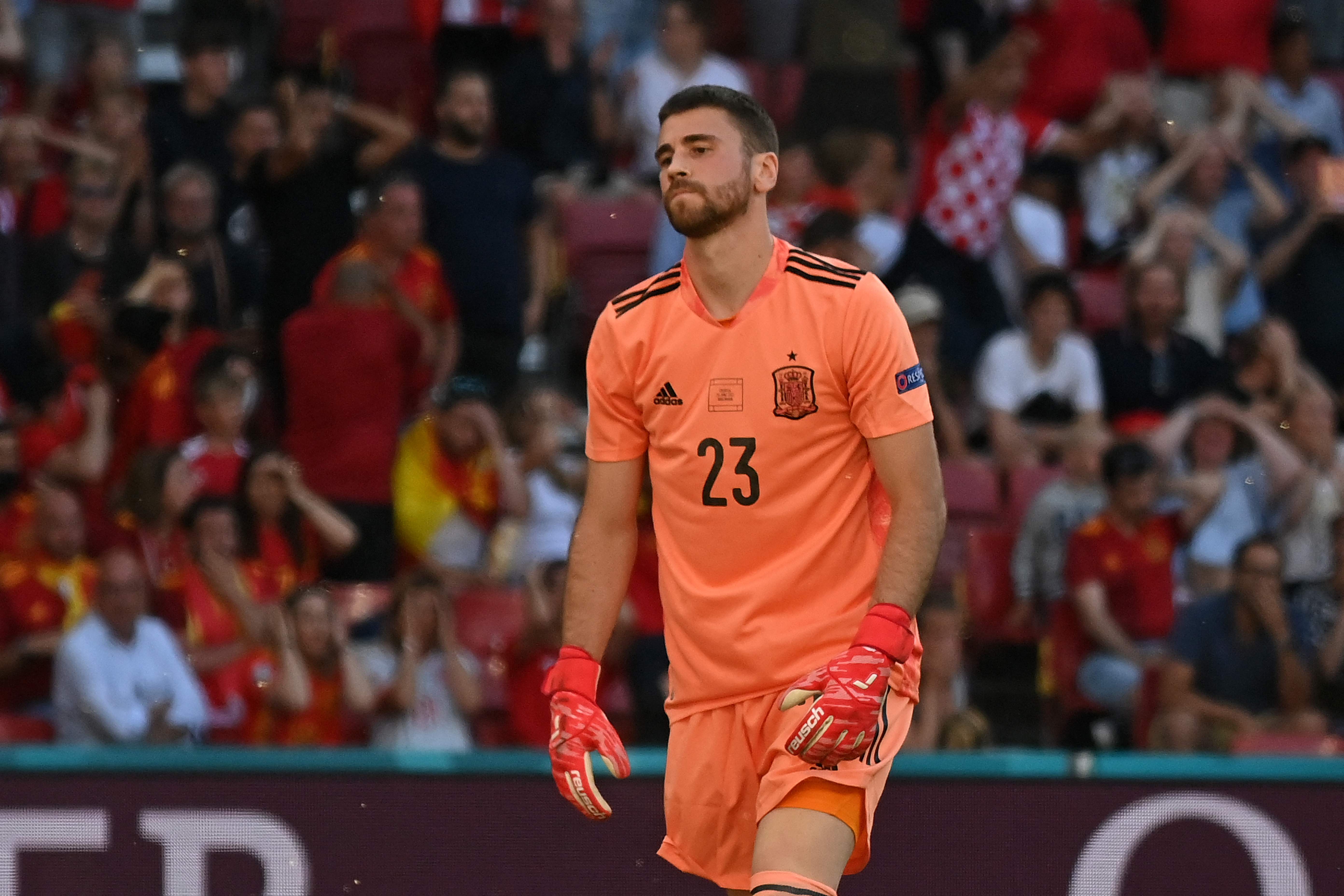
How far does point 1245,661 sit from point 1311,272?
3135 millimetres

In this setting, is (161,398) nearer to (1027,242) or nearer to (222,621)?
(222,621)

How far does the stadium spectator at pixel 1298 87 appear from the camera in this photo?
37.0 feet

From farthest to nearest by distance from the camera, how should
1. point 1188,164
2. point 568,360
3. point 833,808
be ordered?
point 1188,164
point 568,360
point 833,808

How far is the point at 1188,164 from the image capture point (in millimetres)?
10656

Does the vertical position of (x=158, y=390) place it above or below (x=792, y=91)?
below

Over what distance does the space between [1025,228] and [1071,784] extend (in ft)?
16.5

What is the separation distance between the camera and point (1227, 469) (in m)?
8.92

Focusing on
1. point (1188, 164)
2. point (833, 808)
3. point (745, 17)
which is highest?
point (745, 17)

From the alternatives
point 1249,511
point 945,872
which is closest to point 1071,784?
point 945,872

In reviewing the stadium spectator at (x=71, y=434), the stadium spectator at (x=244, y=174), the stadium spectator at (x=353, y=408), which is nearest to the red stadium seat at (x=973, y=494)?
the stadium spectator at (x=353, y=408)

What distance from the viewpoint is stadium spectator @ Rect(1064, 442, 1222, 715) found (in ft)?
26.8

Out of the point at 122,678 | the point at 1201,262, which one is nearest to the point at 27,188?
the point at 122,678

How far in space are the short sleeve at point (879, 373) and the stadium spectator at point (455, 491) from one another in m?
4.24

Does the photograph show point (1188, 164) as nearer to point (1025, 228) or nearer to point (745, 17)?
point (1025, 228)
